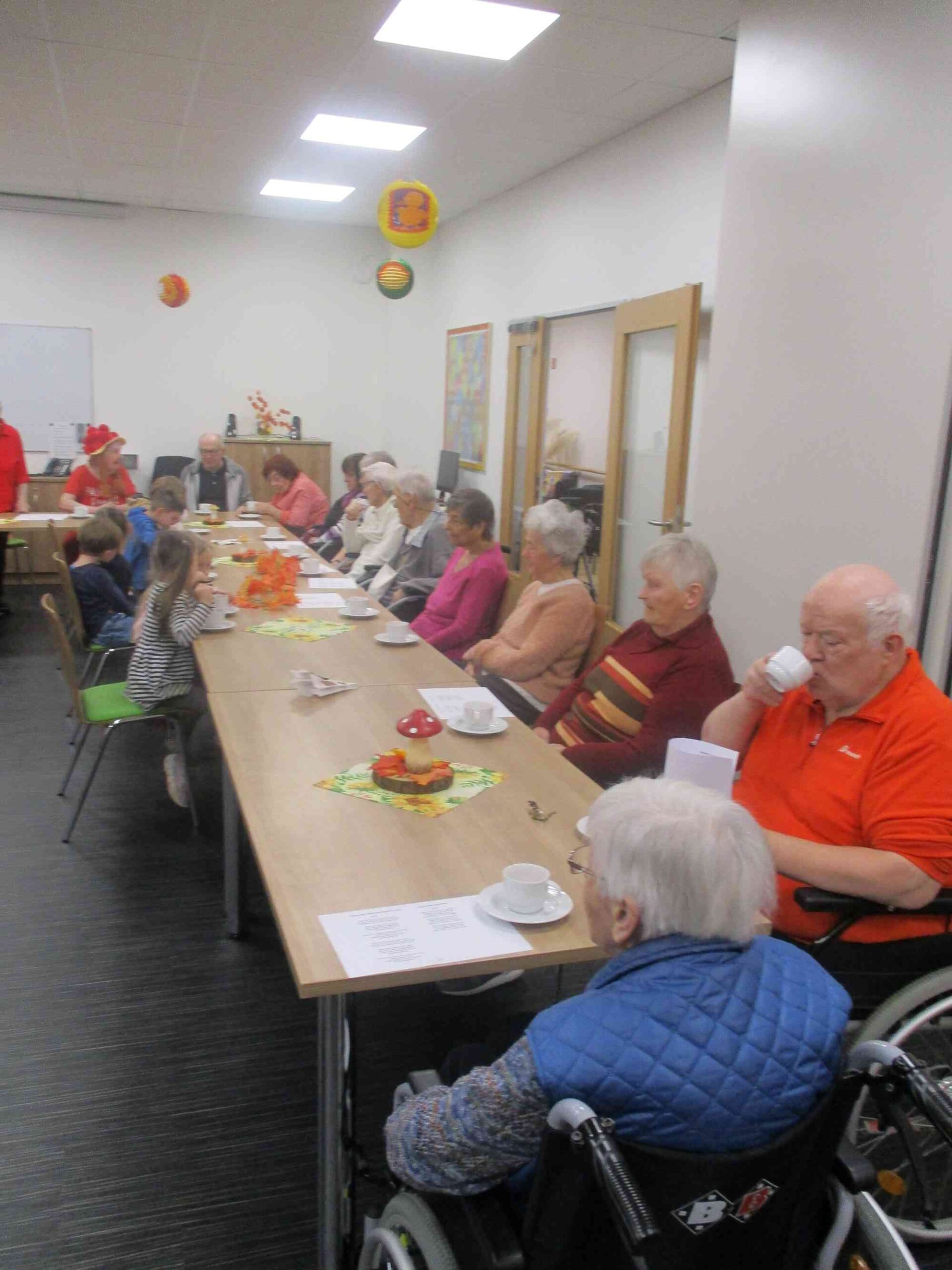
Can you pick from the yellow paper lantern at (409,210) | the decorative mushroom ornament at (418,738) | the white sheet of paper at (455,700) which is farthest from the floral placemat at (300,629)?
the yellow paper lantern at (409,210)

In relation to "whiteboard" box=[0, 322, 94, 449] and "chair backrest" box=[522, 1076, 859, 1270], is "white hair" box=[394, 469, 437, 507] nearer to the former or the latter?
"chair backrest" box=[522, 1076, 859, 1270]

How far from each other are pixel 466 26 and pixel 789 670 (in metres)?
3.29

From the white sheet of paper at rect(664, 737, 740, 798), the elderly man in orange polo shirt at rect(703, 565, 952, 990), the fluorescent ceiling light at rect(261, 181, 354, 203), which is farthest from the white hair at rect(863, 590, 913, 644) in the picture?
the fluorescent ceiling light at rect(261, 181, 354, 203)

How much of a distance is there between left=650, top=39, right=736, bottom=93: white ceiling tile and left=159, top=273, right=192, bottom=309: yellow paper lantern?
452 cm

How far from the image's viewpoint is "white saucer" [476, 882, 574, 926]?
166 centimetres

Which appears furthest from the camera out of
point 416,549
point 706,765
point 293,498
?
point 293,498

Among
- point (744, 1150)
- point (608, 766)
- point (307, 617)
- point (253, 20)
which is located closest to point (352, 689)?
point (608, 766)

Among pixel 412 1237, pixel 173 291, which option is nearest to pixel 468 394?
pixel 173 291

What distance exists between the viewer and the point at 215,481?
7.82 meters

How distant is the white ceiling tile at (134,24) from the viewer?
3.96m

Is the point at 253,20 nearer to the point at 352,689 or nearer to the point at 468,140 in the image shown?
the point at 468,140

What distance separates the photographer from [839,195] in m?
3.06

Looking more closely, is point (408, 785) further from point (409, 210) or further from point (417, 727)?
point (409, 210)

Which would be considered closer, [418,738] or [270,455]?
[418,738]
